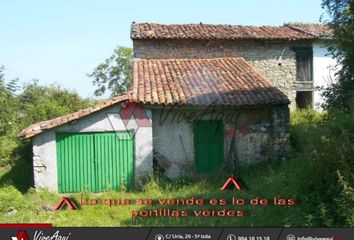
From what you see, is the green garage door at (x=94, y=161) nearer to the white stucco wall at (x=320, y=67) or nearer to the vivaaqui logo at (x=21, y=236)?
the vivaaqui logo at (x=21, y=236)

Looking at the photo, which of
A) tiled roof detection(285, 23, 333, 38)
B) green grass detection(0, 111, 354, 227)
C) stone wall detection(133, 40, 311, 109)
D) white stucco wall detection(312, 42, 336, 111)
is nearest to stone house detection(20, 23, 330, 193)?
green grass detection(0, 111, 354, 227)

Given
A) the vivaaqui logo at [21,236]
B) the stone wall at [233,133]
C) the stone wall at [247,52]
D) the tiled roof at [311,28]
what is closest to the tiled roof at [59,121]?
the stone wall at [233,133]

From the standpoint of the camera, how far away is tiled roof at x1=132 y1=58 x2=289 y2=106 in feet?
→ 35.1

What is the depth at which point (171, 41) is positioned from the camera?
53.5ft

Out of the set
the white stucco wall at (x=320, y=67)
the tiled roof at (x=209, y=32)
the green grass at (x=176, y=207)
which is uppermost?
the tiled roof at (x=209, y=32)

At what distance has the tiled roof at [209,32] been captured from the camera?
1611 cm

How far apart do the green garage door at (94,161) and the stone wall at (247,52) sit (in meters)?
6.78

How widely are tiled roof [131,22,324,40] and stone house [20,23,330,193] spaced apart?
3.66 m

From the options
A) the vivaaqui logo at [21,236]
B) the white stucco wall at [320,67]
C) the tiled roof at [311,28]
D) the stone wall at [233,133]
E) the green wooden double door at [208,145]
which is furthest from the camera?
the white stucco wall at [320,67]

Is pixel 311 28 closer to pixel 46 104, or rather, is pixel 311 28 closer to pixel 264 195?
pixel 46 104

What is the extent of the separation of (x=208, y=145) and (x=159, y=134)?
1.52 m

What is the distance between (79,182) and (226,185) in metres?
4.03

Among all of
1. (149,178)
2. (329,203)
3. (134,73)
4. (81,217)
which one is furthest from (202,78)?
(329,203)

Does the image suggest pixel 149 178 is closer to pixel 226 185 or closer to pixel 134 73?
pixel 226 185
